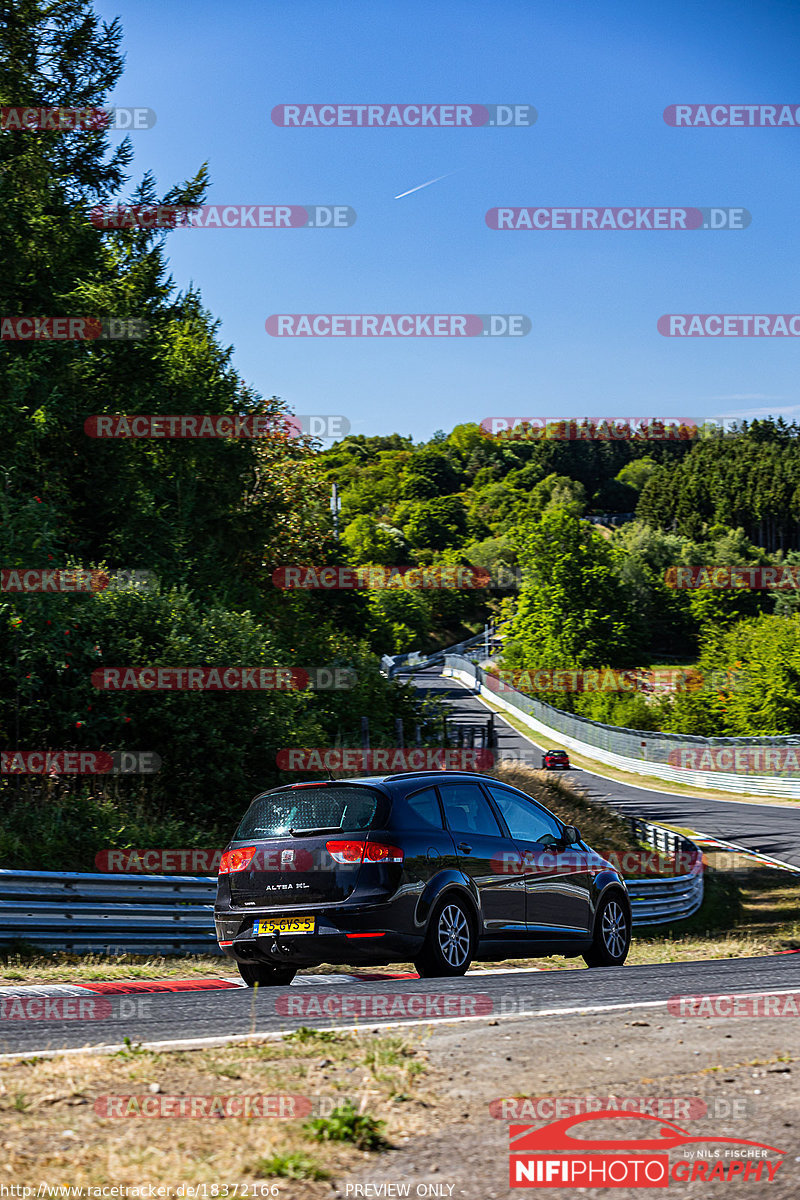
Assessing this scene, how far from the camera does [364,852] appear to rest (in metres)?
8.42

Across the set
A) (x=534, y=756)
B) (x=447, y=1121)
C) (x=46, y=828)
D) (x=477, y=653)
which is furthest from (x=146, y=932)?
(x=477, y=653)

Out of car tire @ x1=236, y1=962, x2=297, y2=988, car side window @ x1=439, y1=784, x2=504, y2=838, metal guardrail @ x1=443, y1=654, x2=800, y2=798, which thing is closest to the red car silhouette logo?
car side window @ x1=439, y1=784, x2=504, y2=838

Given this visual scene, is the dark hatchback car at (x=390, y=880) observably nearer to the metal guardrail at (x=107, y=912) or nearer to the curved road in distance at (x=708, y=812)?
the metal guardrail at (x=107, y=912)

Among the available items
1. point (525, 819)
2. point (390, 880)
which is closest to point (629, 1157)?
point (390, 880)

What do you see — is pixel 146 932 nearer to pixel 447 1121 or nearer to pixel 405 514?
pixel 447 1121

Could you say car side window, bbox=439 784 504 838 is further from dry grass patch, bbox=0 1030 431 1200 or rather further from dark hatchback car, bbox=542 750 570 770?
dark hatchback car, bbox=542 750 570 770

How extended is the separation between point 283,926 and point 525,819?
2.49 meters

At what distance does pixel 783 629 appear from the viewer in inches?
2891

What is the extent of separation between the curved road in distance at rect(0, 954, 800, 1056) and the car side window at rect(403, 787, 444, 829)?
1128 mm

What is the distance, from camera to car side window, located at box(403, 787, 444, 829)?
28.8 ft

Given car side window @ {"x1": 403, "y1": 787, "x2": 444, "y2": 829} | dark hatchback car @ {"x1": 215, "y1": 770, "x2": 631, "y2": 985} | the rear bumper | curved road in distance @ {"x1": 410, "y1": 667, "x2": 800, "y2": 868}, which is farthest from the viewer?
curved road in distance @ {"x1": 410, "y1": 667, "x2": 800, "y2": 868}

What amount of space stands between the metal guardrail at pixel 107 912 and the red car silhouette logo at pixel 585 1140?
24.3 ft

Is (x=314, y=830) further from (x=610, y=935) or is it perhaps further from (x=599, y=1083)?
(x=599, y=1083)

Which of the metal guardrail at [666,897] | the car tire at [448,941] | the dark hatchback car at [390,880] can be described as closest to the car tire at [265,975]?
the dark hatchback car at [390,880]
